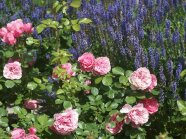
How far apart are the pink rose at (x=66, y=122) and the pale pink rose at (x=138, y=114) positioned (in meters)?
0.36

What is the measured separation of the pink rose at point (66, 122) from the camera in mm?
2896

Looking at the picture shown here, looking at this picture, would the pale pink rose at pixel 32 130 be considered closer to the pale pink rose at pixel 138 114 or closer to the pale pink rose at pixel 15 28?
the pale pink rose at pixel 138 114

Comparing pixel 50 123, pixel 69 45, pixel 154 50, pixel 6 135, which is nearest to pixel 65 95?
pixel 50 123

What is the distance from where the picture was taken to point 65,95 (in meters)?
3.21

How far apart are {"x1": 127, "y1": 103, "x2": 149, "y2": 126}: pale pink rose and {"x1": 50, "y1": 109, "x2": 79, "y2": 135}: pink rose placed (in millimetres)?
360

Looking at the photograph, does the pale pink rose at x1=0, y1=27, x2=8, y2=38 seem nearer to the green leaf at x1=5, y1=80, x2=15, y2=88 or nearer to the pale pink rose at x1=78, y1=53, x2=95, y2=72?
the green leaf at x1=5, y1=80, x2=15, y2=88

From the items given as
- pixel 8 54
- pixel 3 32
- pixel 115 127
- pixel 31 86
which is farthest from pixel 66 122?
pixel 3 32

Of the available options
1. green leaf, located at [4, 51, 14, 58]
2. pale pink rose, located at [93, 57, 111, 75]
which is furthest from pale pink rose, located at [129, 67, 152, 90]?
Result: green leaf, located at [4, 51, 14, 58]

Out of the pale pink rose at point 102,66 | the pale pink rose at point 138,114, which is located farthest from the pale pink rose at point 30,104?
the pale pink rose at point 138,114

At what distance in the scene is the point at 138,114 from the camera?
303 centimetres

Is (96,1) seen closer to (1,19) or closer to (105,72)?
(1,19)

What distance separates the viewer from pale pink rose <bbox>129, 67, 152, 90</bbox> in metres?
3.05

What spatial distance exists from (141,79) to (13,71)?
94cm

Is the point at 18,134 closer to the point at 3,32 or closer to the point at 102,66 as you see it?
the point at 102,66
